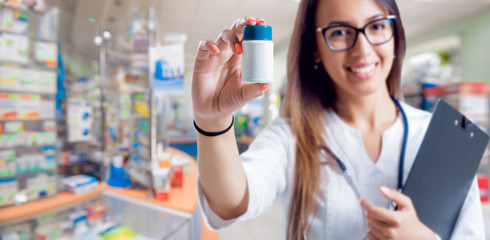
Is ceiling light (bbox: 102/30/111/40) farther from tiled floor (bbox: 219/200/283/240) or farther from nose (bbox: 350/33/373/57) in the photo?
nose (bbox: 350/33/373/57)

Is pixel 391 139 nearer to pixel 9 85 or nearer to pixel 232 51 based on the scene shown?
pixel 232 51

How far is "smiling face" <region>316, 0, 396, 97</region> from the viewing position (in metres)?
0.72

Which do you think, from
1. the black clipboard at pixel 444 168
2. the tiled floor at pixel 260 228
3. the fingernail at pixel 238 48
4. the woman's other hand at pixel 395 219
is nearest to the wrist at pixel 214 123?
the fingernail at pixel 238 48

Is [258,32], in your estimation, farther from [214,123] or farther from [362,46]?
[362,46]

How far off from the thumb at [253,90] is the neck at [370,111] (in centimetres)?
55

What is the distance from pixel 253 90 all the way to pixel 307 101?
52cm

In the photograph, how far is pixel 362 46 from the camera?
0.72 meters

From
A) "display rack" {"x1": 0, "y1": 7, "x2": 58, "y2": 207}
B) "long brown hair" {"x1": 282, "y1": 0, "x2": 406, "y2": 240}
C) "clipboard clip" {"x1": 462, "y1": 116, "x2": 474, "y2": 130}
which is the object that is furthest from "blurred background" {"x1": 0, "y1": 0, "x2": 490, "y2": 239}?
"clipboard clip" {"x1": 462, "y1": 116, "x2": 474, "y2": 130}

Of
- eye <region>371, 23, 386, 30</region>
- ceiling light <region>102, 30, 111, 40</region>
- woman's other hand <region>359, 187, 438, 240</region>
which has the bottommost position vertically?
woman's other hand <region>359, 187, 438, 240</region>

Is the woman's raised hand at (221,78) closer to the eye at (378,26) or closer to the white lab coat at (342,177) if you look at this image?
the white lab coat at (342,177)

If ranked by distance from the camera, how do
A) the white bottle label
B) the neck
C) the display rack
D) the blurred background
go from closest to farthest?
1. the white bottle label
2. the neck
3. the blurred background
4. the display rack

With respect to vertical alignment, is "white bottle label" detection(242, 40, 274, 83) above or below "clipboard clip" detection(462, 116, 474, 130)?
above

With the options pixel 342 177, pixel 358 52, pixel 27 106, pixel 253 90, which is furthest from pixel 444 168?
pixel 27 106

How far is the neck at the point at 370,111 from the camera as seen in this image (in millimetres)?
895
